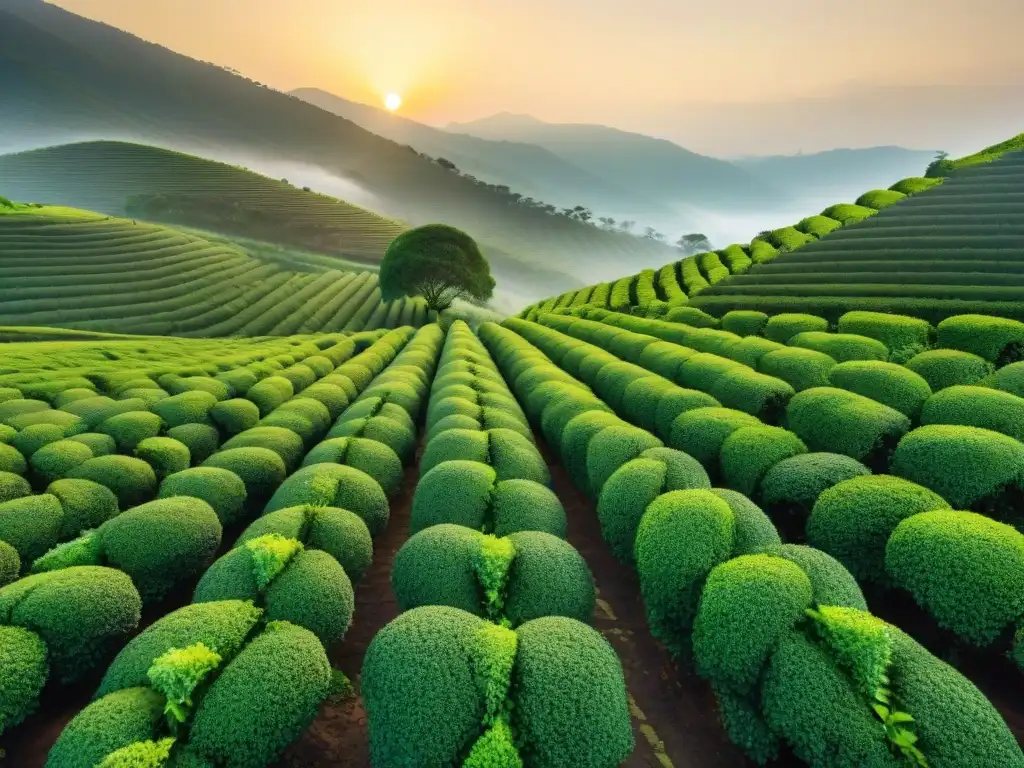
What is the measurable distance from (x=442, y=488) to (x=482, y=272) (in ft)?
139

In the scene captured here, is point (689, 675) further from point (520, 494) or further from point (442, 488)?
point (442, 488)

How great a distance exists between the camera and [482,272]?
4862 centimetres

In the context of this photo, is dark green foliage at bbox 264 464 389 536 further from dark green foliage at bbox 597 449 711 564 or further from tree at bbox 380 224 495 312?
tree at bbox 380 224 495 312

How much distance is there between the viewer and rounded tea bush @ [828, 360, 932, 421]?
31.6 ft

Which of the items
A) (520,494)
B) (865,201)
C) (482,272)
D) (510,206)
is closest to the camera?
(520,494)

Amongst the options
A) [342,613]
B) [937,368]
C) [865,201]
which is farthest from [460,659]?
[865,201]

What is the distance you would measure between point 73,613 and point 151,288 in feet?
162

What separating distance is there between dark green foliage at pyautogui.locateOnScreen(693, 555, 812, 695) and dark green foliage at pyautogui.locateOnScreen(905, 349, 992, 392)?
28.0ft

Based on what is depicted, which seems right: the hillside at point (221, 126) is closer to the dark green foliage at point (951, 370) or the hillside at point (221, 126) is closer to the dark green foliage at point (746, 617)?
the dark green foliage at point (951, 370)

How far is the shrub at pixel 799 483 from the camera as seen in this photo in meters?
7.28

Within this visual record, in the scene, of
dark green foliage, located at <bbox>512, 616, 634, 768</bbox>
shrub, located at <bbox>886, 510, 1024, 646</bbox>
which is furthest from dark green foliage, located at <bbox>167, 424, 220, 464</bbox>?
shrub, located at <bbox>886, 510, 1024, 646</bbox>

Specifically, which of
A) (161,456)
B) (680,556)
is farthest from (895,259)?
(161,456)

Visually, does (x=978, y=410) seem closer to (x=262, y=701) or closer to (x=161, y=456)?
(x=262, y=701)

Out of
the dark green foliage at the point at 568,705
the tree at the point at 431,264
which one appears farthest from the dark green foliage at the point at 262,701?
the tree at the point at 431,264
